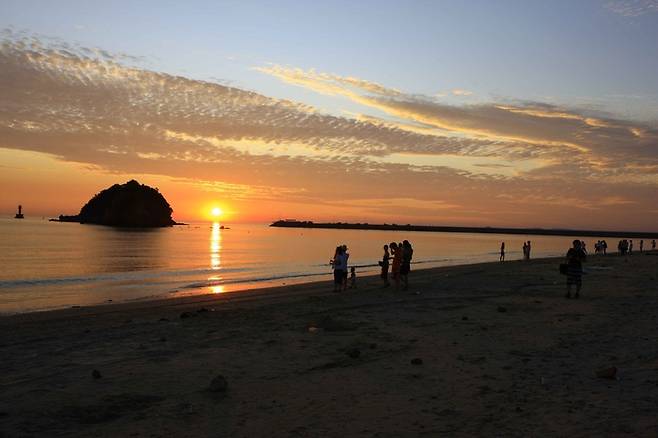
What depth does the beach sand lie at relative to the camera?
670cm

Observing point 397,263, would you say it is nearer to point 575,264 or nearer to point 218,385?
point 575,264

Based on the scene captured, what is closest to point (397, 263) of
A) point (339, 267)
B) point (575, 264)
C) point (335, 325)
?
point (339, 267)

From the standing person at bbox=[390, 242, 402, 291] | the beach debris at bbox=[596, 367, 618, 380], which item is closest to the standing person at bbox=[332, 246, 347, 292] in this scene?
the standing person at bbox=[390, 242, 402, 291]

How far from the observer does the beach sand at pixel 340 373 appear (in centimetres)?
670

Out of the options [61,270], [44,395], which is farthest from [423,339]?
[61,270]

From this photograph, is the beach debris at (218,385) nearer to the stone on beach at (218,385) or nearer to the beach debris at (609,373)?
the stone on beach at (218,385)

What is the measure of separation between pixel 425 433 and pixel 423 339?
5733 mm

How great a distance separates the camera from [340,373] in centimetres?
917

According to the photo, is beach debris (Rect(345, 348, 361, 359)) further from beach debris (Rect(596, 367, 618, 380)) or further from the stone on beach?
beach debris (Rect(596, 367, 618, 380))

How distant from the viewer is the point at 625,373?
28.5 ft

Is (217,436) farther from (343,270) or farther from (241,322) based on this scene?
(343,270)

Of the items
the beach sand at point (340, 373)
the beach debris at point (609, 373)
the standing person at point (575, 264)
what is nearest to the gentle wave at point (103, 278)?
the beach sand at point (340, 373)

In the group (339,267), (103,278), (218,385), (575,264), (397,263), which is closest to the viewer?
(218,385)

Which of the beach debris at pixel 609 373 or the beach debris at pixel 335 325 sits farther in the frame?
the beach debris at pixel 335 325
